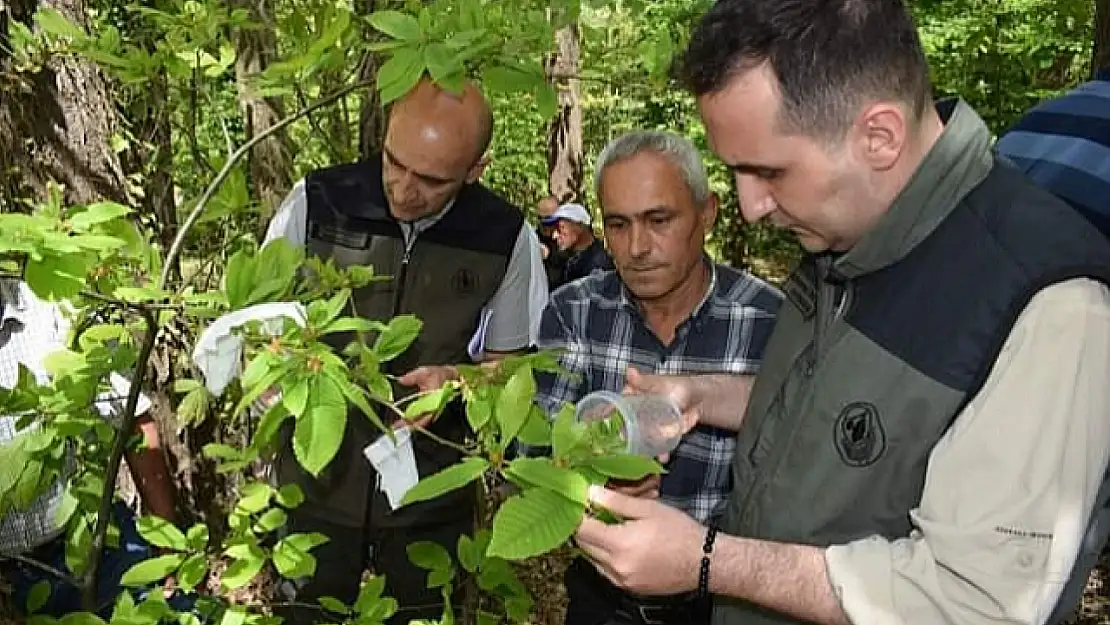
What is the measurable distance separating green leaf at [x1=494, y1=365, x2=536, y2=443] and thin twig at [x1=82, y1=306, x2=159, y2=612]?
0.64m

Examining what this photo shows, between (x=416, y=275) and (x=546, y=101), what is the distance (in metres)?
1.25

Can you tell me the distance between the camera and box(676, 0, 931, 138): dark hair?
1.37 m

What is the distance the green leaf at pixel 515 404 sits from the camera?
123 centimetres

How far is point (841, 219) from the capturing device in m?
1.47

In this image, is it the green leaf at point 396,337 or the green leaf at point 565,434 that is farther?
the green leaf at point 396,337

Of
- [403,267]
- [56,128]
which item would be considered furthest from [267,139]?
[403,267]

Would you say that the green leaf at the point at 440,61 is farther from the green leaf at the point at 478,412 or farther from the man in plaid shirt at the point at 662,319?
the man in plaid shirt at the point at 662,319

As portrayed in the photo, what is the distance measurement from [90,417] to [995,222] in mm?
1449

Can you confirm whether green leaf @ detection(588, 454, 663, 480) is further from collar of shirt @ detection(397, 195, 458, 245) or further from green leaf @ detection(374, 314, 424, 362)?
collar of shirt @ detection(397, 195, 458, 245)

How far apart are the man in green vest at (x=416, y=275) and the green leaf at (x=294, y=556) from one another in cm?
73

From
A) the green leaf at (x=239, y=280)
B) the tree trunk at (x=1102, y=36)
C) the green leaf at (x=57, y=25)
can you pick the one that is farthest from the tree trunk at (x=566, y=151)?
the green leaf at (x=239, y=280)

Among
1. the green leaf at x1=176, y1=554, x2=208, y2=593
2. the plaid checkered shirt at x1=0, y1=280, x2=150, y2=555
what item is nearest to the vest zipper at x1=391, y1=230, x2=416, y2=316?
the plaid checkered shirt at x1=0, y1=280, x2=150, y2=555

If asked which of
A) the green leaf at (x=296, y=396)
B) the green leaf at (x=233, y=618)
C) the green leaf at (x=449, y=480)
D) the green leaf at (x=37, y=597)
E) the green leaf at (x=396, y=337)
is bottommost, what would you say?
the green leaf at (x=37, y=597)

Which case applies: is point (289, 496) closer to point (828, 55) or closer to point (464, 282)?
point (464, 282)
